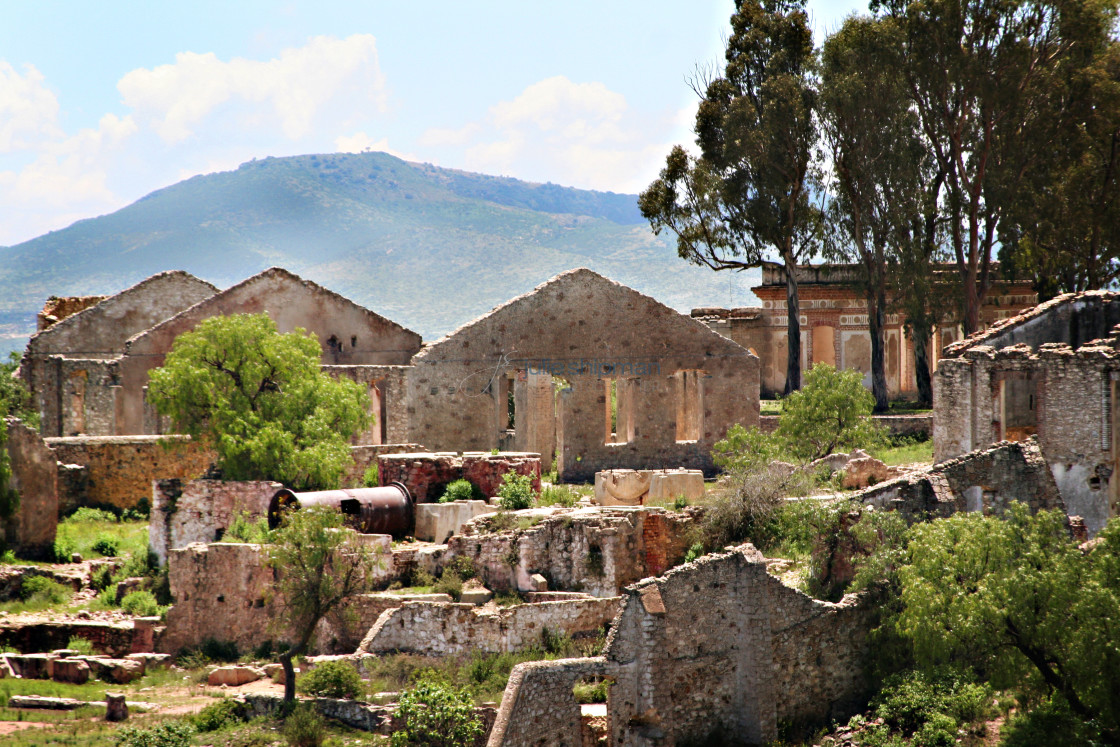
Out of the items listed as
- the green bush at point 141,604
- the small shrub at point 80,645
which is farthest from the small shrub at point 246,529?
the small shrub at point 80,645

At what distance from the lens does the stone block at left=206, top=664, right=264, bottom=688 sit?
20641 mm

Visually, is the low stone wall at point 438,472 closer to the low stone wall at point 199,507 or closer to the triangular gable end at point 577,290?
the low stone wall at point 199,507

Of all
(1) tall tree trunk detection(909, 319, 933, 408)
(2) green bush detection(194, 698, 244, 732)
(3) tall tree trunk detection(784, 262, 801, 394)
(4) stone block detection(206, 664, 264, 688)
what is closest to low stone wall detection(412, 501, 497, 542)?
(4) stone block detection(206, 664, 264, 688)

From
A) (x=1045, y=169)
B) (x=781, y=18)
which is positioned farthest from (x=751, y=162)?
(x=1045, y=169)

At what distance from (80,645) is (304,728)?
22.2 feet

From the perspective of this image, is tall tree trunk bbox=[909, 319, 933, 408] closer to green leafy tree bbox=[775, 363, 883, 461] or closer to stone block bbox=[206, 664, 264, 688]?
green leafy tree bbox=[775, 363, 883, 461]

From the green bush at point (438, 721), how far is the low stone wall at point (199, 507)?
8.11m

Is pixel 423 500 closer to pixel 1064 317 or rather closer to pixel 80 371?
pixel 1064 317

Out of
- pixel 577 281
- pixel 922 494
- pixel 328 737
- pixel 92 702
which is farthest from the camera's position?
pixel 577 281

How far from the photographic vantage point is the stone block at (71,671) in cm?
2072

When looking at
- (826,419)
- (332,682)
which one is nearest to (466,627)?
(332,682)

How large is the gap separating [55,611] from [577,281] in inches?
560

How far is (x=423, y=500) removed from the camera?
82.3 feet

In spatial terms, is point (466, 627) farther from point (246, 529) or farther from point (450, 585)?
point (246, 529)
